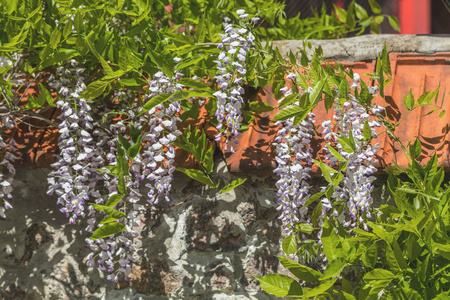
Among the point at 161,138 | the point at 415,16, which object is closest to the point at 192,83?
the point at 161,138

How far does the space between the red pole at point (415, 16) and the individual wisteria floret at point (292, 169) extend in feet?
7.17

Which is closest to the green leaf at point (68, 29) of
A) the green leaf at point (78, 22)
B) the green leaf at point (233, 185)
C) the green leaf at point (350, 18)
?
the green leaf at point (78, 22)

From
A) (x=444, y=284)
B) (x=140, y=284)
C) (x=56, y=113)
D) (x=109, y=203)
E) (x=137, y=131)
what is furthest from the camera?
(x=56, y=113)

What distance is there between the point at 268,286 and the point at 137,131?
546 millimetres

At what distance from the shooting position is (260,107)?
1632mm

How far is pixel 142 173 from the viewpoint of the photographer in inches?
62.2

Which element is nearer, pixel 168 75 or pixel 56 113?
pixel 168 75

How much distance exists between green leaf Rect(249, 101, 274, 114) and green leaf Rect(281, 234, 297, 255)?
1.26 feet

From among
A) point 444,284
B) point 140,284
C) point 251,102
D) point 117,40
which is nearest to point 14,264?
point 140,284

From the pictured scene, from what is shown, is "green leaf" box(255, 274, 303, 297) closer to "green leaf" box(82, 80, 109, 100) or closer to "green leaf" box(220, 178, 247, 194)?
"green leaf" box(220, 178, 247, 194)

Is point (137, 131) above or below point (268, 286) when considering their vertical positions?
above

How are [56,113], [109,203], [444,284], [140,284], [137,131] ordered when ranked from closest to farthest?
[444,284]
[109,203]
[137,131]
[140,284]
[56,113]

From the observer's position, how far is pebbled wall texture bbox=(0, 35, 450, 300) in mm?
1600

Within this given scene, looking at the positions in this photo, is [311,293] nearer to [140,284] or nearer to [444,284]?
[444,284]
